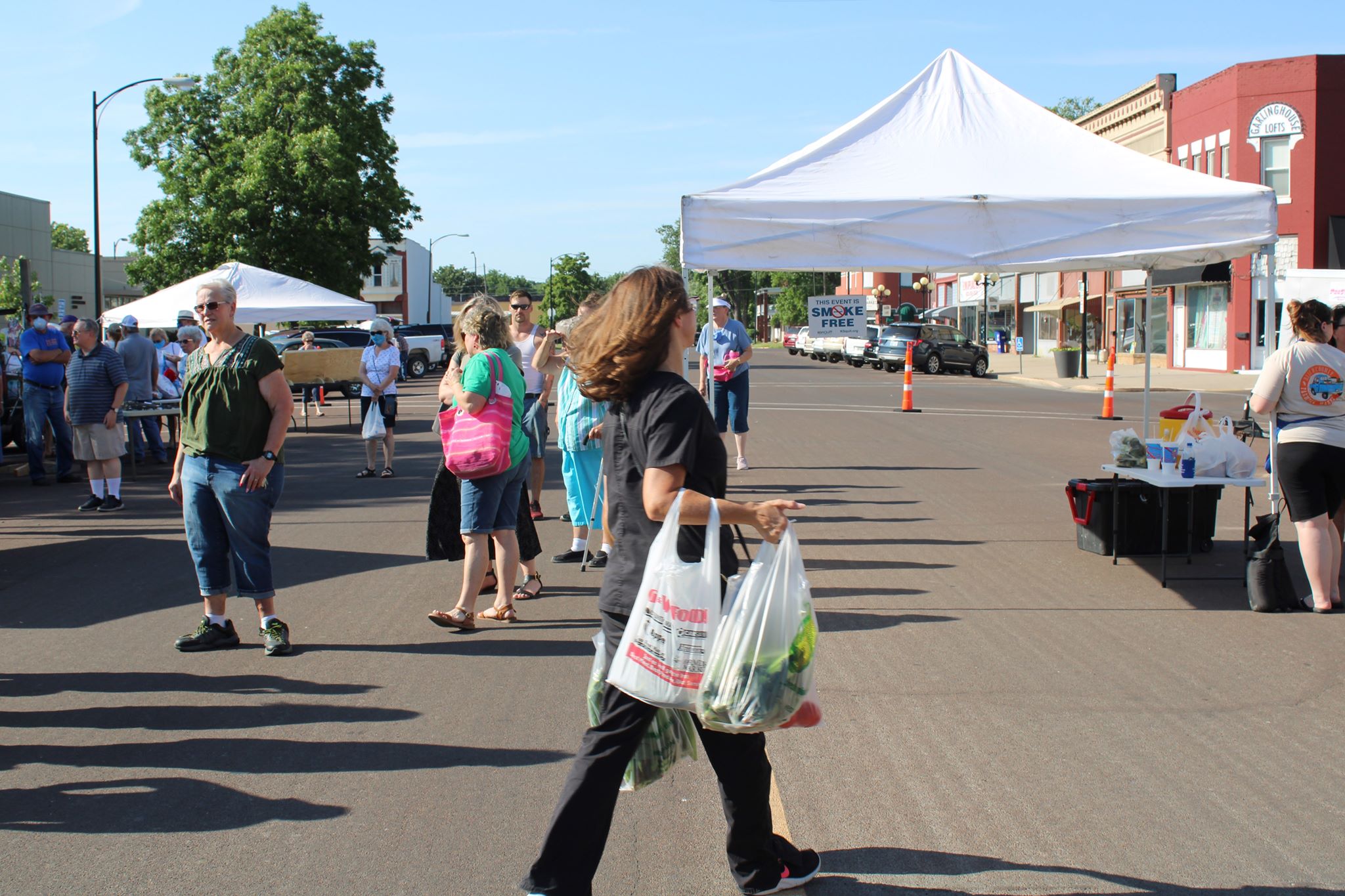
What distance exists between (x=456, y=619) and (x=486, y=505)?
66cm

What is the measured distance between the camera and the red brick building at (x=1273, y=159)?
3356 centimetres

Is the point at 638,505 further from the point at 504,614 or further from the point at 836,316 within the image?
the point at 836,316

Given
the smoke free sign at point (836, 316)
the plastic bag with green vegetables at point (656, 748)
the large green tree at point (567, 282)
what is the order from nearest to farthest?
the plastic bag with green vegetables at point (656, 748), the smoke free sign at point (836, 316), the large green tree at point (567, 282)

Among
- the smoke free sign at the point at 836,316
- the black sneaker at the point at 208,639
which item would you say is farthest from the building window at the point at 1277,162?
the black sneaker at the point at 208,639

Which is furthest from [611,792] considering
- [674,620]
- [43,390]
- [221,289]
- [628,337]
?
[43,390]

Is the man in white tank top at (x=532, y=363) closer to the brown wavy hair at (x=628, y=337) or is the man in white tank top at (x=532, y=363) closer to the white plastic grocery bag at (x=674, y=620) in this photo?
the brown wavy hair at (x=628, y=337)

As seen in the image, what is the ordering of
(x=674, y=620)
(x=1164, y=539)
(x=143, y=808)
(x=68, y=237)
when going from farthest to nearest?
(x=68, y=237) → (x=1164, y=539) → (x=143, y=808) → (x=674, y=620)

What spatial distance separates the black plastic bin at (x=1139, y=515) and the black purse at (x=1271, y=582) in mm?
1277

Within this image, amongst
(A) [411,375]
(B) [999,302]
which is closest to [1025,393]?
(A) [411,375]

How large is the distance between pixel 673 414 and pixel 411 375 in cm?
3989

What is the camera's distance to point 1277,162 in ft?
114

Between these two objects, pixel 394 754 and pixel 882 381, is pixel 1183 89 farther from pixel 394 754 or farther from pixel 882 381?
pixel 394 754

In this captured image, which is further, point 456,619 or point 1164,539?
point 1164,539

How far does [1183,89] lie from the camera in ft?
132
